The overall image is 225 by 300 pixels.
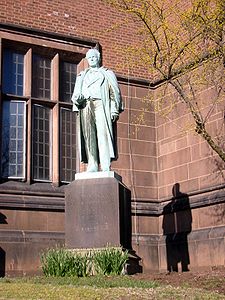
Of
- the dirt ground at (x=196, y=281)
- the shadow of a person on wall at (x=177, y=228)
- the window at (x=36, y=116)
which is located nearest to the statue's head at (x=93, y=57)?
the window at (x=36, y=116)

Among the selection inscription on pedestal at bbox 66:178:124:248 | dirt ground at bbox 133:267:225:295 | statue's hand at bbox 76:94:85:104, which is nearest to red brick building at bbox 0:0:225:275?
inscription on pedestal at bbox 66:178:124:248

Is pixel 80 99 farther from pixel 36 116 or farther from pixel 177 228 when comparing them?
pixel 177 228

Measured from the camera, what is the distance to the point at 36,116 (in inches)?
618

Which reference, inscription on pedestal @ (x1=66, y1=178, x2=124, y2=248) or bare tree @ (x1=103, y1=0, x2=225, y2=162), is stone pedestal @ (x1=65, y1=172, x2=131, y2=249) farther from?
bare tree @ (x1=103, y1=0, x2=225, y2=162)

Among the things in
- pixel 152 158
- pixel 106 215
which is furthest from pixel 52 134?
pixel 106 215

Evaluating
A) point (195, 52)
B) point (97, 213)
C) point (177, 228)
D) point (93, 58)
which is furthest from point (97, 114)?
point (177, 228)

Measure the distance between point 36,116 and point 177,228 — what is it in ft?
15.8

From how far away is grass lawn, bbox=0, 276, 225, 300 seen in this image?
7.25 m

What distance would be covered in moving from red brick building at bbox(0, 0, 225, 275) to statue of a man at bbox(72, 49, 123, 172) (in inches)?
139

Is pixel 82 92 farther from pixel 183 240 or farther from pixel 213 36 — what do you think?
pixel 183 240

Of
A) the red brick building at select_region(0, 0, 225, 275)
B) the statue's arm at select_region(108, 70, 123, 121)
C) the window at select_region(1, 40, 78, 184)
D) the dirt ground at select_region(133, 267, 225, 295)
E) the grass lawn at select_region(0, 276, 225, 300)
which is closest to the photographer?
the grass lawn at select_region(0, 276, 225, 300)

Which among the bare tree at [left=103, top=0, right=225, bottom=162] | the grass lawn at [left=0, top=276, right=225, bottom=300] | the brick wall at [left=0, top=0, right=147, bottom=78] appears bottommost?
the grass lawn at [left=0, top=276, right=225, bottom=300]

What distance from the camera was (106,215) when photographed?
1071cm

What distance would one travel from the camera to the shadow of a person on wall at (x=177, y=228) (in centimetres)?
1523
